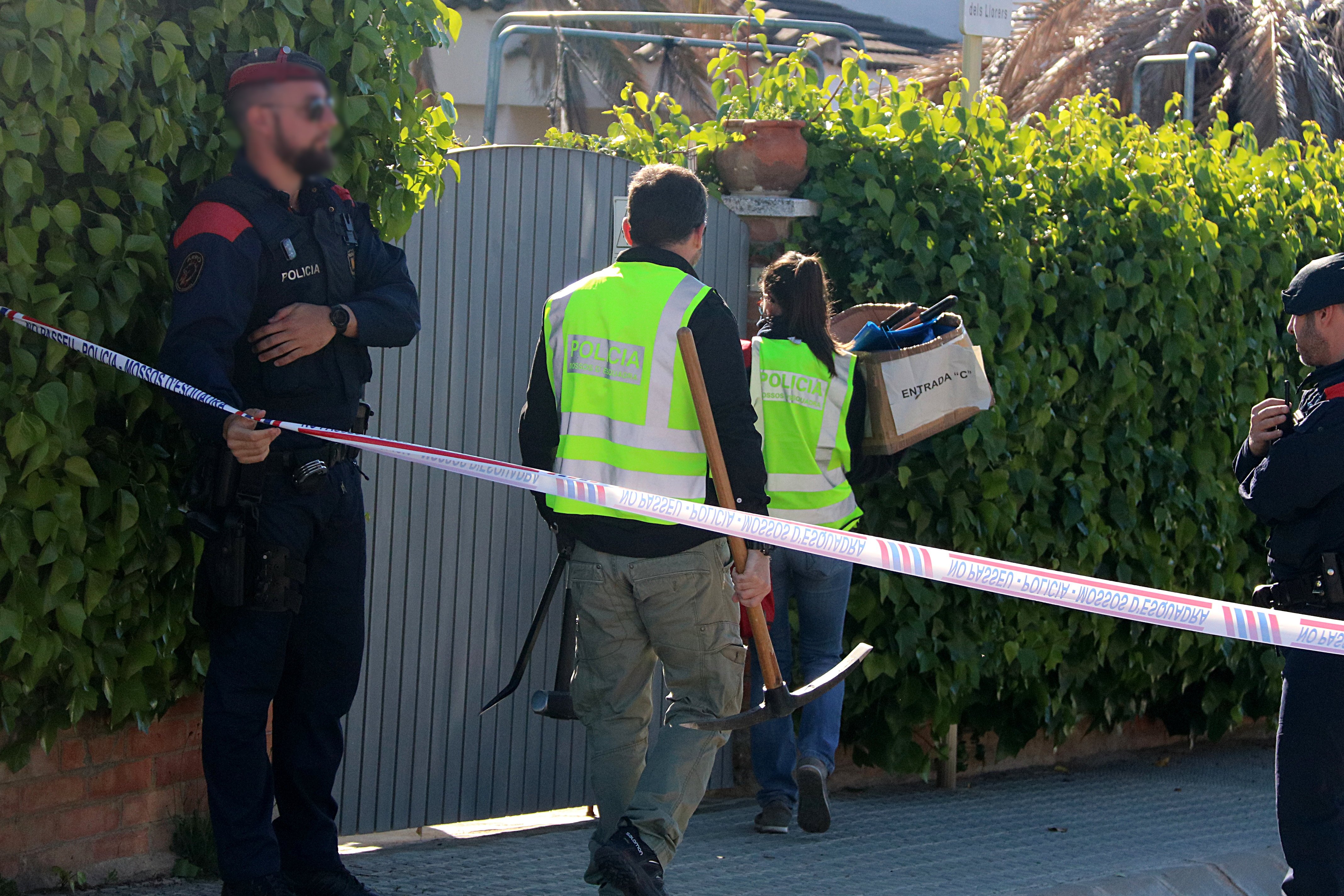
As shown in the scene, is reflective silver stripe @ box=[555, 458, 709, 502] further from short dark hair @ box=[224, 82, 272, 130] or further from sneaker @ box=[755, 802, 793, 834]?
sneaker @ box=[755, 802, 793, 834]

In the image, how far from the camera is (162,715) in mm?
4191

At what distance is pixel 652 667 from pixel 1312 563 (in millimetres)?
1811

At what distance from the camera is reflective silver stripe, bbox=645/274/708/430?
3.96 meters

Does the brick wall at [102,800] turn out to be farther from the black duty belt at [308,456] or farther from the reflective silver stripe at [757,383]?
the reflective silver stripe at [757,383]

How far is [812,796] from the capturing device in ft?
16.5

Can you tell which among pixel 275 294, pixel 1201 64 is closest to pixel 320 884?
pixel 275 294

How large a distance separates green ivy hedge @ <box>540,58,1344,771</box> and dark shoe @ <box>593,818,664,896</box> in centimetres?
197

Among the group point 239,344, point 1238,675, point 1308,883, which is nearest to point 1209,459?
point 1238,675

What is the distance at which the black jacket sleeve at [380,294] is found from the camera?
12.4 feet

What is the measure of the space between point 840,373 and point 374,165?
1734 millimetres

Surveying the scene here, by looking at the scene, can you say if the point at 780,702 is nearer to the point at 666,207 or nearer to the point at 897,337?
the point at 666,207

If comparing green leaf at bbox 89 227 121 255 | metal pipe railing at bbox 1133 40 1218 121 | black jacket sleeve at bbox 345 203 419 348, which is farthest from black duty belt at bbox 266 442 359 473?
metal pipe railing at bbox 1133 40 1218 121

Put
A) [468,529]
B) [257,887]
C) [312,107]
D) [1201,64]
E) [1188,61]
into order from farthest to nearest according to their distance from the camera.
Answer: [1201,64] → [1188,61] → [468,529] → [257,887] → [312,107]

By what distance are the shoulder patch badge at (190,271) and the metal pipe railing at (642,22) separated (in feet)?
8.84
